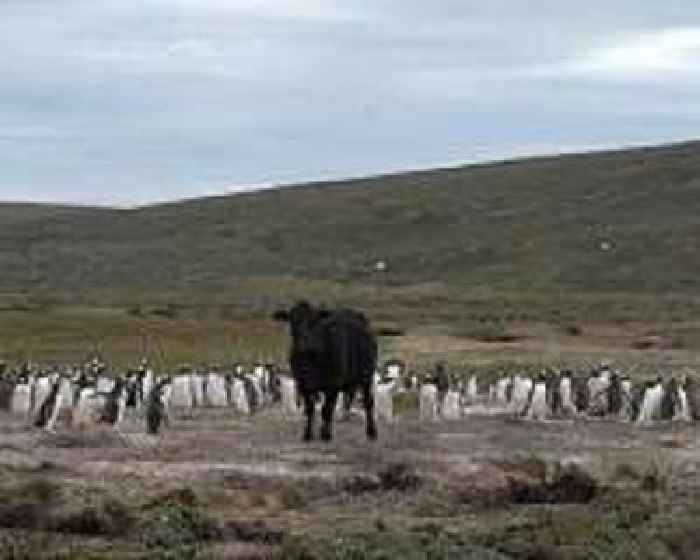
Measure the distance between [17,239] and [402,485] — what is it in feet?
360

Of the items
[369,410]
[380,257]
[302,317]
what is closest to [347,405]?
[369,410]

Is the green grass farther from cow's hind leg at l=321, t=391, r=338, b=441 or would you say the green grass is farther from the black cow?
cow's hind leg at l=321, t=391, r=338, b=441

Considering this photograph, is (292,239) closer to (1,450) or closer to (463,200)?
(463,200)

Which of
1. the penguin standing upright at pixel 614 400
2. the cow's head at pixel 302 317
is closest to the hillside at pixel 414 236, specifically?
the penguin standing upright at pixel 614 400

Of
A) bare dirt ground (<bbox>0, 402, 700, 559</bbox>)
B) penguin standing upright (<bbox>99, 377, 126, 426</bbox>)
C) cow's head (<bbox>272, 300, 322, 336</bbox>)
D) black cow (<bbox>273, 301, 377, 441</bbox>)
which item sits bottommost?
bare dirt ground (<bbox>0, 402, 700, 559</bbox>)

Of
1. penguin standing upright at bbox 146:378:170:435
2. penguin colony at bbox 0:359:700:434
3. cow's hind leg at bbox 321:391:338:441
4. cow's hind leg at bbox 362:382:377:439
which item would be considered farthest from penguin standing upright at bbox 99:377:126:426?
cow's hind leg at bbox 362:382:377:439

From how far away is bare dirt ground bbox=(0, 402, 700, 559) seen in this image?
18.5m

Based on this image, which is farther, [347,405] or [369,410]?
[347,405]

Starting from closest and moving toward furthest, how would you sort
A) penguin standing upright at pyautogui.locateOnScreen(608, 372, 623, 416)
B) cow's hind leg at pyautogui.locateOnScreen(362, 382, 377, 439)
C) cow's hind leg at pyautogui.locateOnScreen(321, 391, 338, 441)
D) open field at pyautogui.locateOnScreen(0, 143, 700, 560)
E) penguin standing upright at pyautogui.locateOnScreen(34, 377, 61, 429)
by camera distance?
open field at pyautogui.locateOnScreen(0, 143, 700, 560)
cow's hind leg at pyautogui.locateOnScreen(321, 391, 338, 441)
cow's hind leg at pyautogui.locateOnScreen(362, 382, 377, 439)
penguin standing upright at pyautogui.locateOnScreen(34, 377, 61, 429)
penguin standing upright at pyautogui.locateOnScreen(608, 372, 623, 416)

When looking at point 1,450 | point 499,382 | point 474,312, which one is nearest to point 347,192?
point 474,312

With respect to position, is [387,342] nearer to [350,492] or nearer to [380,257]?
[350,492]

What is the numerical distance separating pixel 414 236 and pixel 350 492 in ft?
330

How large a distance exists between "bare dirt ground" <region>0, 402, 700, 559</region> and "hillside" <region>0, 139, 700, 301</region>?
2218 inches

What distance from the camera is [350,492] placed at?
2277cm
